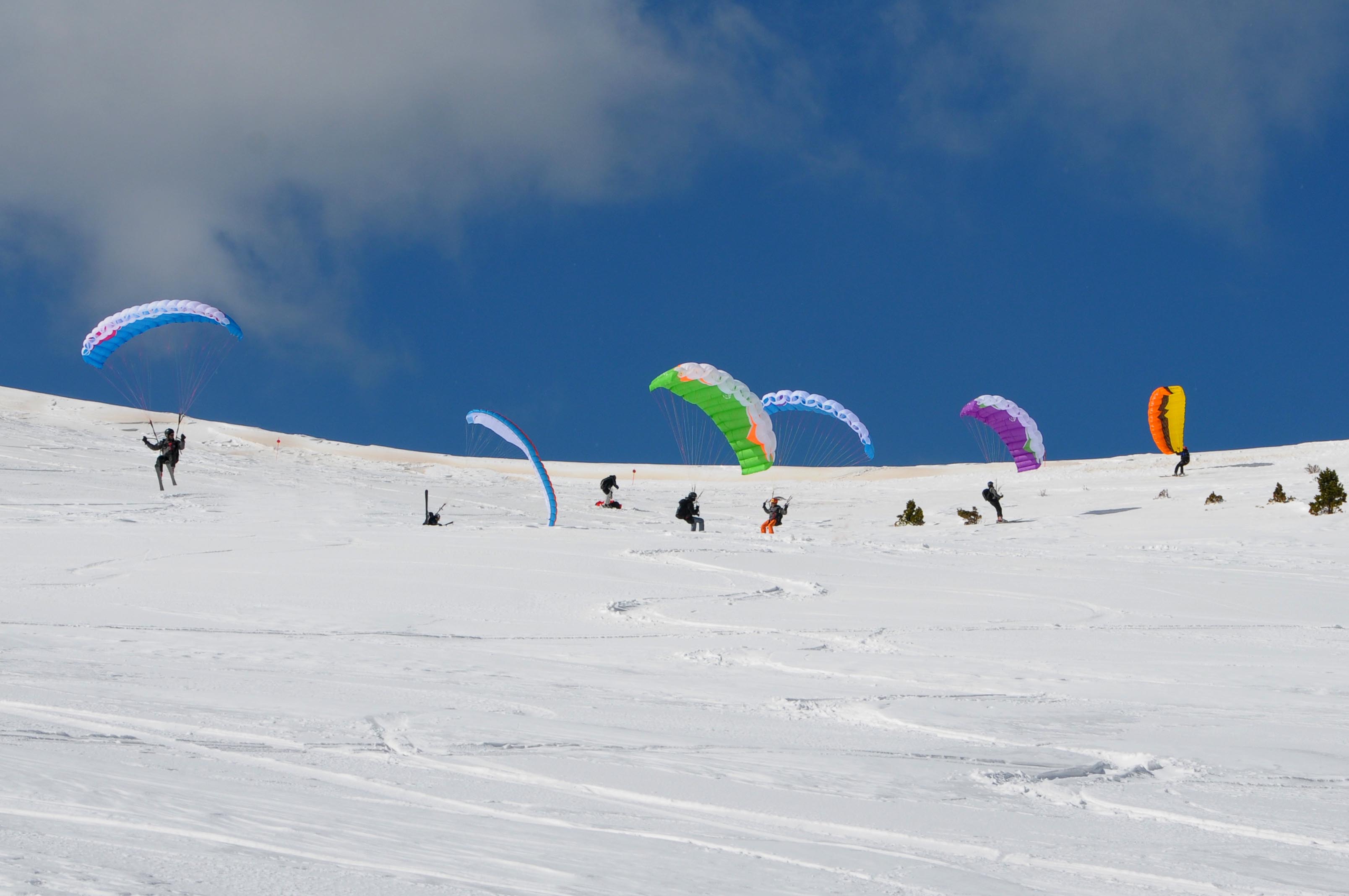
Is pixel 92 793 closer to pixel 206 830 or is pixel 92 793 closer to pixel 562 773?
pixel 206 830

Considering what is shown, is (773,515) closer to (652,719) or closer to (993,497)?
(993,497)

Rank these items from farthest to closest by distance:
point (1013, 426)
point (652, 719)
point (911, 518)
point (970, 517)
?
point (1013, 426) → point (911, 518) → point (970, 517) → point (652, 719)

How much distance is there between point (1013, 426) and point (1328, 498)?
10.2 metres

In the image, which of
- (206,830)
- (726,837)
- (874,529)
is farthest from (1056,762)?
(874,529)

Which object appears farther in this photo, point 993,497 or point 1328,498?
point 993,497

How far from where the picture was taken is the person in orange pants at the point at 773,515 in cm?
2166

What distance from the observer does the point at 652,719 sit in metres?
4.88

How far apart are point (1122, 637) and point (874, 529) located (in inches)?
678

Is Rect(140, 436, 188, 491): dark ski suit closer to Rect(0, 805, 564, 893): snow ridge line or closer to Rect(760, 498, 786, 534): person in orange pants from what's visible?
Rect(760, 498, 786, 534): person in orange pants

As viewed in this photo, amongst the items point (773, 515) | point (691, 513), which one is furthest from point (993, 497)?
point (691, 513)

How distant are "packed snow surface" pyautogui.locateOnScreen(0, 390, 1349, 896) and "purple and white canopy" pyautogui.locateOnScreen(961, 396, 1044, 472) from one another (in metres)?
14.2

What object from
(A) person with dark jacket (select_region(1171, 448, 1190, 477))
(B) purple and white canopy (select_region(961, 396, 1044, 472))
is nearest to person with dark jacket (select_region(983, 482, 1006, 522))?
(B) purple and white canopy (select_region(961, 396, 1044, 472))

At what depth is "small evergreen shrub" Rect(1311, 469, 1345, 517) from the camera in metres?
20.4

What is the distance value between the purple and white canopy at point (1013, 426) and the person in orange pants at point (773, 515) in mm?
8984
